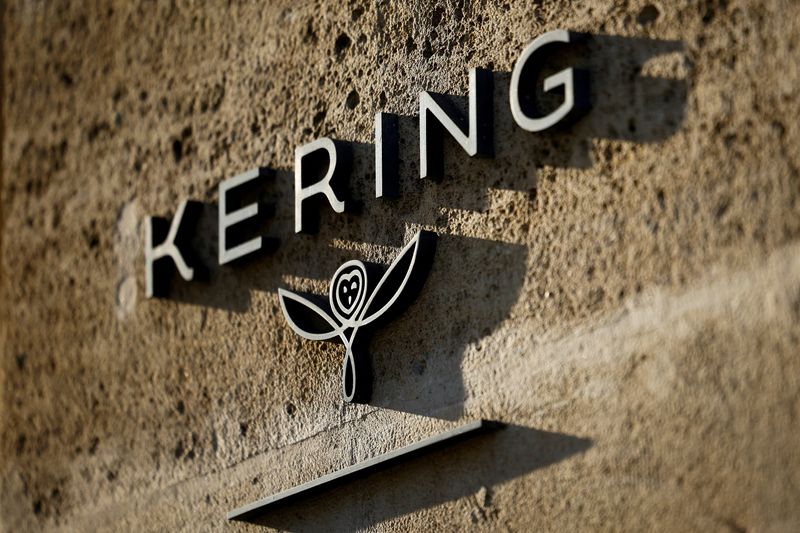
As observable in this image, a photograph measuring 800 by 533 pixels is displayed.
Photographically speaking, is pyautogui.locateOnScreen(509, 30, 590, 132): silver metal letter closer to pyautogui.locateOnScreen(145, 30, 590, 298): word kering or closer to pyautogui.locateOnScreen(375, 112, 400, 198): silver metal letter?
pyautogui.locateOnScreen(145, 30, 590, 298): word kering

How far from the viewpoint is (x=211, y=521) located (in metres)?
3.73

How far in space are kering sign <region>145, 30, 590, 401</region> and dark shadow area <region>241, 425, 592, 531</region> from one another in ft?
0.76

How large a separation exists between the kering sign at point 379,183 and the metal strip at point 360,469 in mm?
181

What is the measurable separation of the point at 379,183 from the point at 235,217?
2.06 ft

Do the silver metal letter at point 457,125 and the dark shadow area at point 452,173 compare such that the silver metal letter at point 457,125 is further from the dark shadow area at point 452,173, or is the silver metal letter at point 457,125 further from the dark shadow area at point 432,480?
the dark shadow area at point 432,480

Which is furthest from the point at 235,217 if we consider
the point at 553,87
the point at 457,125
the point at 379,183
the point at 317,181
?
the point at 553,87

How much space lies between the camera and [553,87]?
2.93 m

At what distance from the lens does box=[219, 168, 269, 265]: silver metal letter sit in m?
3.75

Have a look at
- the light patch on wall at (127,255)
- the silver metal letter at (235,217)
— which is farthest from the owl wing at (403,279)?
the light patch on wall at (127,255)

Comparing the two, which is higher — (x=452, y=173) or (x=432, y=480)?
(x=452, y=173)

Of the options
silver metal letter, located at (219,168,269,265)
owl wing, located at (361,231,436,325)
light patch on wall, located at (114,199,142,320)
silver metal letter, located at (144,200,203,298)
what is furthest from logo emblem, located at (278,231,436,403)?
light patch on wall, located at (114,199,142,320)

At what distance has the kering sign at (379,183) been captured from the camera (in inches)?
118

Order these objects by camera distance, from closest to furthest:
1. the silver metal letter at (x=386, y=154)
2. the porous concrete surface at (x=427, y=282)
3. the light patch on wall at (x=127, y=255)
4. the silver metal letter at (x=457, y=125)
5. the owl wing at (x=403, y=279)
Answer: the porous concrete surface at (x=427, y=282) < the silver metal letter at (x=457, y=125) < the owl wing at (x=403, y=279) < the silver metal letter at (x=386, y=154) < the light patch on wall at (x=127, y=255)

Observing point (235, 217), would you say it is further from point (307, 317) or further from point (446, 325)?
point (446, 325)
